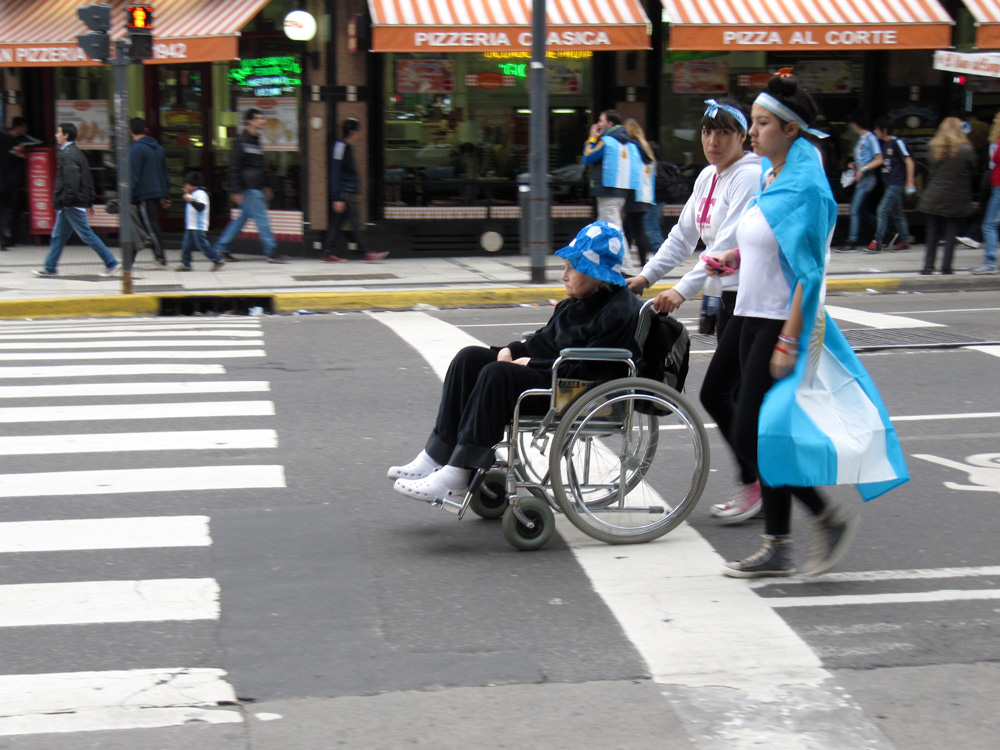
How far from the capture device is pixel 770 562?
4.64 meters

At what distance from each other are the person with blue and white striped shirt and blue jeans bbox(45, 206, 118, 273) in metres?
10.2

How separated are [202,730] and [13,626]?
114cm

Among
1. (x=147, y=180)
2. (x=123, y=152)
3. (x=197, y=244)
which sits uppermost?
(x=123, y=152)

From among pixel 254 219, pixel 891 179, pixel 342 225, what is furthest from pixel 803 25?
pixel 254 219

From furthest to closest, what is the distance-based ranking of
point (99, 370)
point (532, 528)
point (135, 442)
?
point (99, 370), point (135, 442), point (532, 528)

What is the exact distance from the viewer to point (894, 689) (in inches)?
145

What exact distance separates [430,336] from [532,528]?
19.0 ft

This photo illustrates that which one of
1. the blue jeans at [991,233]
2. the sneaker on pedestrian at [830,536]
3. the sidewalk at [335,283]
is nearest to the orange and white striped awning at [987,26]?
the sidewalk at [335,283]

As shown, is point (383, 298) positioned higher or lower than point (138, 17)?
lower

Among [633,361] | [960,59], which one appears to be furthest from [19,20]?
[633,361]

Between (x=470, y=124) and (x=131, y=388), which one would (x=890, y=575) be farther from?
(x=470, y=124)

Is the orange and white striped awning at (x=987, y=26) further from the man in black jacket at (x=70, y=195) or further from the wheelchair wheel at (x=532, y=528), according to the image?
the wheelchair wheel at (x=532, y=528)

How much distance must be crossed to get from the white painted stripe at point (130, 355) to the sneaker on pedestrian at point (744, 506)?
5.17 meters

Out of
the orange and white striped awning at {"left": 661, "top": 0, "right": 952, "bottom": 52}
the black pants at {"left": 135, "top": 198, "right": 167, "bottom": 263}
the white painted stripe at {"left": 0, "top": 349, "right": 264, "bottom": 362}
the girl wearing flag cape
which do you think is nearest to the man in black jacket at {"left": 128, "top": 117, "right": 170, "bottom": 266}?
the black pants at {"left": 135, "top": 198, "right": 167, "bottom": 263}
